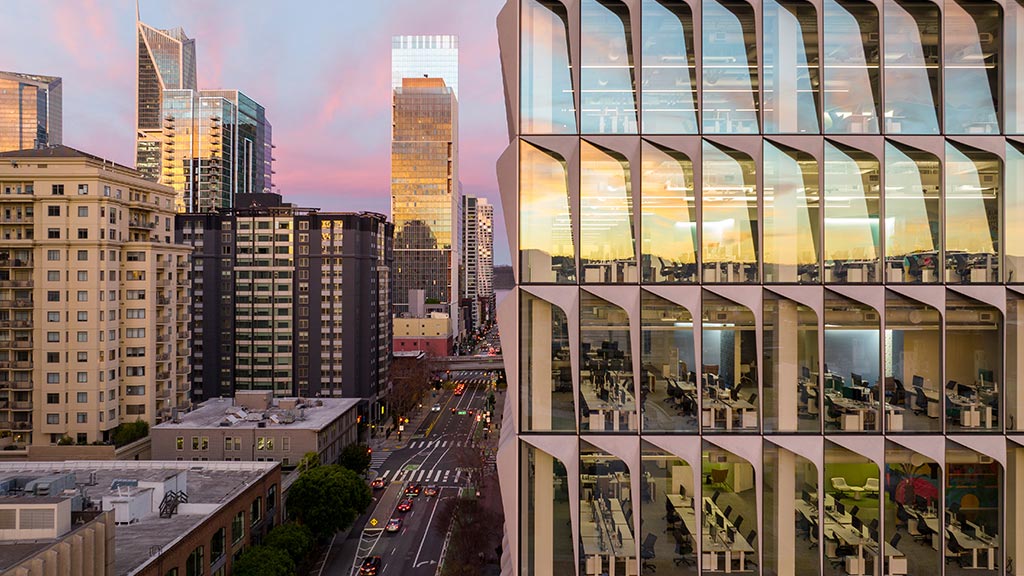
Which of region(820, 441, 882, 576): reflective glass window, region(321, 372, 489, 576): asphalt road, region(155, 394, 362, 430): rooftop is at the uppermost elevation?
region(820, 441, 882, 576): reflective glass window

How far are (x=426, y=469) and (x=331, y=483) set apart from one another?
25383 millimetres

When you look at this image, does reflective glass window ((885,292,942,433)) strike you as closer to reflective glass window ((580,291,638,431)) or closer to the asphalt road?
reflective glass window ((580,291,638,431))

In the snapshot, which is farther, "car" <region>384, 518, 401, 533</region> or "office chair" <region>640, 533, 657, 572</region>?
"car" <region>384, 518, 401, 533</region>

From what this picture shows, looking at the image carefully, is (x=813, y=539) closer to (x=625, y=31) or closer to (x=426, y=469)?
(x=625, y=31)

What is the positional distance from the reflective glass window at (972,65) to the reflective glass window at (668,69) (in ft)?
14.4

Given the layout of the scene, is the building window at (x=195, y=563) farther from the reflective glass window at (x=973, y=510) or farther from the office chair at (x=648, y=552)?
the reflective glass window at (x=973, y=510)

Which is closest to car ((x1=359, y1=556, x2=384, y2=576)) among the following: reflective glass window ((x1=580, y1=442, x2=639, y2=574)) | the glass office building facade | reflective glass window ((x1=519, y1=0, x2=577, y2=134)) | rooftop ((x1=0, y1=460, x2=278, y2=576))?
rooftop ((x1=0, y1=460, x2=278, y2=576))

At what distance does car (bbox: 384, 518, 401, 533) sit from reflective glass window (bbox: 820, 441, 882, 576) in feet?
165

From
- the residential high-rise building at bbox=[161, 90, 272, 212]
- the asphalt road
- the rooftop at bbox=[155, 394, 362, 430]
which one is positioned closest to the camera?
the asphalt road

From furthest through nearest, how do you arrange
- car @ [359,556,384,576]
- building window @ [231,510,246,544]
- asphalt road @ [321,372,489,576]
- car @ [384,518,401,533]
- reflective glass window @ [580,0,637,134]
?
car @ [384,518,401,533]
asphalt road @ [321,372,489,576]
car @ [359,556,384,576]
building window @ [231,510,246,544]
reflective glass window @ [580,0,637,134]

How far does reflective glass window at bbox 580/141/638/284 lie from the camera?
Answer: 10.6m

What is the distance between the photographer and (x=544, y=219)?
1073cm

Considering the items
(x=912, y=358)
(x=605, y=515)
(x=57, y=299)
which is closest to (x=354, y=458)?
(x=57, y=299)

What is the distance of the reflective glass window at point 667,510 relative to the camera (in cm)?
1053
